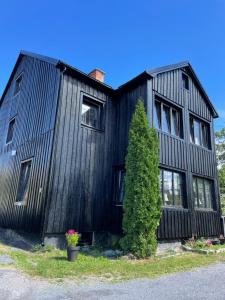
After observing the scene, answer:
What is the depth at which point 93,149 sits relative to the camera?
32.3 feet

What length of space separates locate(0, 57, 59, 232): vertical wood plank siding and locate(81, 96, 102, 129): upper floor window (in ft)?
4.48

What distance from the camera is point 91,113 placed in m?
10.5

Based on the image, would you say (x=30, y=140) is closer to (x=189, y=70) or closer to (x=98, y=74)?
(x=98, y=74)

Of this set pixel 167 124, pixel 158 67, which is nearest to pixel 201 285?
pixel 167 124

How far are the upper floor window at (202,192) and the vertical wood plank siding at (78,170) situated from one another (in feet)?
13.5

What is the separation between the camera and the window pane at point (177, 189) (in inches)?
383

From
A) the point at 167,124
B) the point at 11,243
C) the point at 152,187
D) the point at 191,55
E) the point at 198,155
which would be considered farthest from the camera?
the point at 191,55

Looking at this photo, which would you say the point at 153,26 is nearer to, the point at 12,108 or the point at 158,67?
the point at 158,67

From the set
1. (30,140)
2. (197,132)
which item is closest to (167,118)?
(197,132)

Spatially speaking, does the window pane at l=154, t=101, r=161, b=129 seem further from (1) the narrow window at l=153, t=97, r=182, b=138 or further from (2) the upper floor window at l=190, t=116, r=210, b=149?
(2) the upper floor window at l=190, t=116, r=210, b=149

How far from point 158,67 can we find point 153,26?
2183 mm

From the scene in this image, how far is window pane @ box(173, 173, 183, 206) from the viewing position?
9730 mm

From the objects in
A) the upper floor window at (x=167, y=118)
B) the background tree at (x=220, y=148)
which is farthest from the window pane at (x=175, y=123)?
the background tree at (x=220, y=148)

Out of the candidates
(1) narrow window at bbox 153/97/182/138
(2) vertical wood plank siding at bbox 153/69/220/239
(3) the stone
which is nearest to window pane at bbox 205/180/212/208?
(2) vertical wood plank siding at bbox 153/69/220/239
